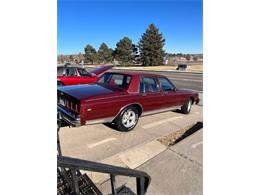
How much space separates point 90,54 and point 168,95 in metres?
65.5

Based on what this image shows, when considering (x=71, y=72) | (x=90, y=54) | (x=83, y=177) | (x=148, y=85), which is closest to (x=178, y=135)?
(x=148, y=85)

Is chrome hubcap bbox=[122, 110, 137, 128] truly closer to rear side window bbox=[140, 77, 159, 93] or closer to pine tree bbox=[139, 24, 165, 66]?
rear side window bbox=[140, 77, 159, 93]

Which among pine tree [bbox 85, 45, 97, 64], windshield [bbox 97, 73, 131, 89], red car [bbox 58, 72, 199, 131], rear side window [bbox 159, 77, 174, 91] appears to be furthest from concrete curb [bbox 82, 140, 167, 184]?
pine tree [bbox 85, 45, 97, 64]

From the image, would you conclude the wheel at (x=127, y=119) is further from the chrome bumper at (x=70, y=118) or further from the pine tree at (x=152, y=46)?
the pine tree at (x=152, y=46)

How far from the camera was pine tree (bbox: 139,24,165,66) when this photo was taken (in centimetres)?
5853

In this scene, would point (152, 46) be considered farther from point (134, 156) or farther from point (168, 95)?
point (134, 156)
